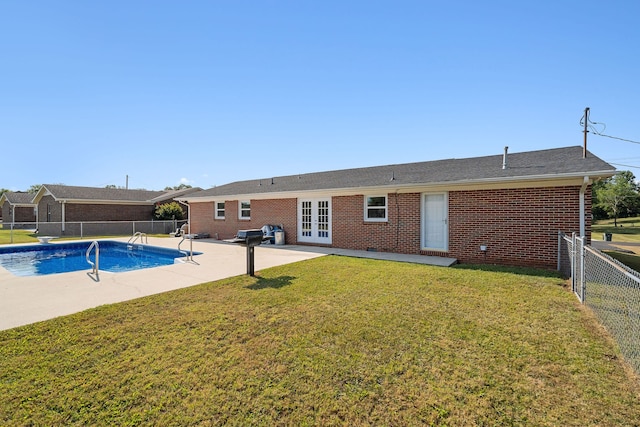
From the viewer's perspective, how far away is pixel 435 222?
10.6 m

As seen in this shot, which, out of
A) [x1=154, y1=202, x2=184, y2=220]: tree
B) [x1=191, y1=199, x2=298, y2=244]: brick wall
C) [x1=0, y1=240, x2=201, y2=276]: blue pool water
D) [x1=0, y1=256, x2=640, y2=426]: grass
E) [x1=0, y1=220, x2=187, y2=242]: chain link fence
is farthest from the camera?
[x1=154, y1=202, x2=184, y2=220]: tree

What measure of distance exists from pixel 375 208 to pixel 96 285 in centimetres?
911

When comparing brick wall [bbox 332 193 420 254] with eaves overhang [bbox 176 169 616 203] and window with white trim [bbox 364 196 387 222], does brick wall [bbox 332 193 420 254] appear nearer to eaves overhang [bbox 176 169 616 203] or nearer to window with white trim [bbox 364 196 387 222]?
window with white trim [bbox 364 196 387 222]

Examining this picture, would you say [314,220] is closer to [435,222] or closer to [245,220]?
[245,220]

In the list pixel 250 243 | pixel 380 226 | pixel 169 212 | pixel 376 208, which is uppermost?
pixel 376 208

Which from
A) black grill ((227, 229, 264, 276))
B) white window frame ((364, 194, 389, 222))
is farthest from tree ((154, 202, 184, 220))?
black grill ((227, 229, 264, 276))

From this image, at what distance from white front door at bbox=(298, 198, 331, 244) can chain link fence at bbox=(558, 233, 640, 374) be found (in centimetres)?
877

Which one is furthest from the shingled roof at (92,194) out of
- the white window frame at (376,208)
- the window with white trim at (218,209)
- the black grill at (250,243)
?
the white window frame at (376,208)

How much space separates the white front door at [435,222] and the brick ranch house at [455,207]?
0.11 feet

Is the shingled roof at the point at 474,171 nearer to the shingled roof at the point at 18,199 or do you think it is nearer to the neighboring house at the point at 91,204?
the neighboring house at the point at 91,204

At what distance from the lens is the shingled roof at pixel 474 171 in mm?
8148

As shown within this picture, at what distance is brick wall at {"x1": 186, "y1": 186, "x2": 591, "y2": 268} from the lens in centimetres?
854

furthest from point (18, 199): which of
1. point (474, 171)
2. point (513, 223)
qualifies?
point (513, 223)

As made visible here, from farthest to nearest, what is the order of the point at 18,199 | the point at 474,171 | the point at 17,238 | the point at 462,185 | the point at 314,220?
the point at 18,199
the point at 17,238
the point at 314,220
the point at 474,171
the point at 462,185
